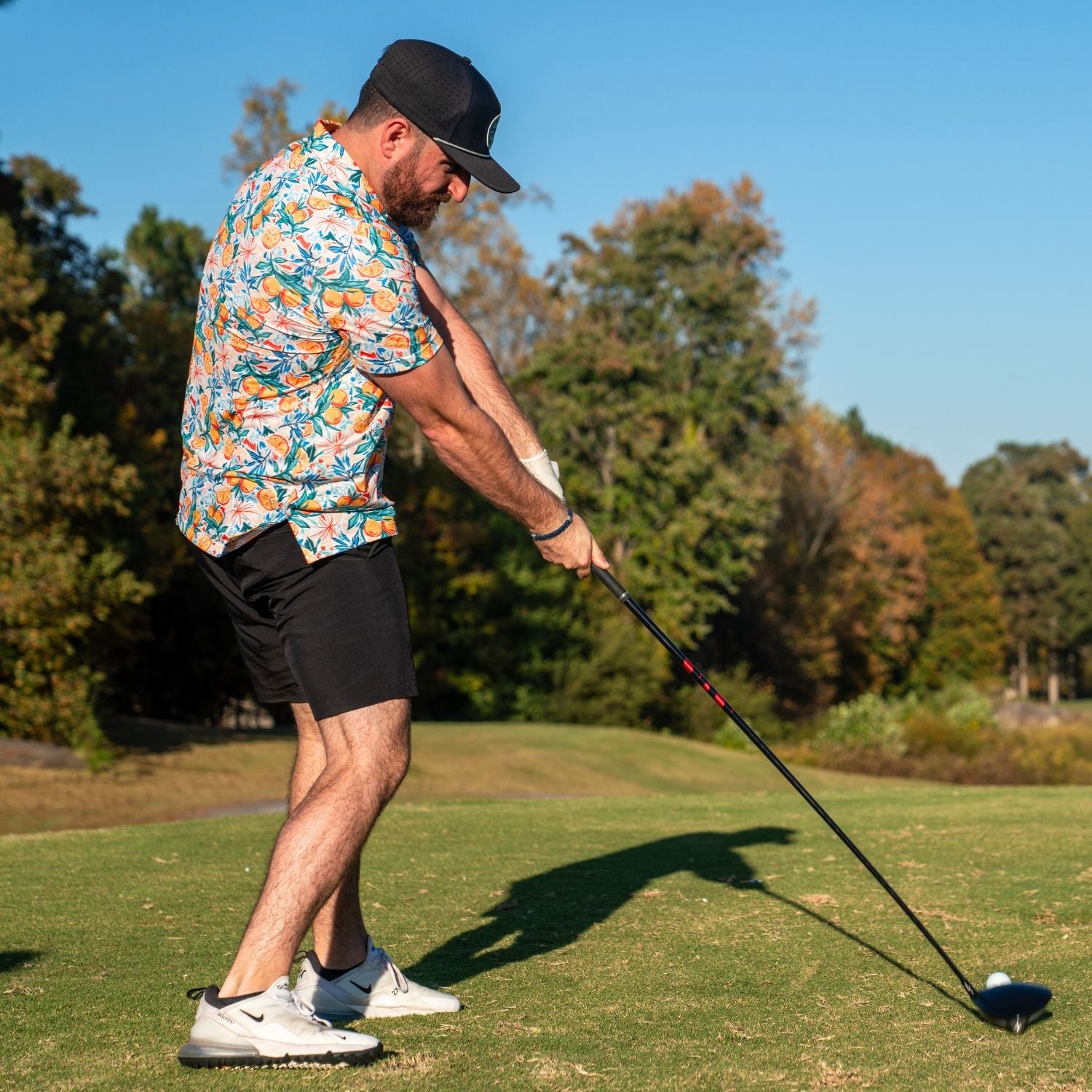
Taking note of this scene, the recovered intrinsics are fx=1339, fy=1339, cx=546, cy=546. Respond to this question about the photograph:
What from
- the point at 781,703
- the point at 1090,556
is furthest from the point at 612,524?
the point at 1090,556

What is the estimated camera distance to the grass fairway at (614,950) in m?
2.88

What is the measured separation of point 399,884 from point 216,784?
1105 centimetres

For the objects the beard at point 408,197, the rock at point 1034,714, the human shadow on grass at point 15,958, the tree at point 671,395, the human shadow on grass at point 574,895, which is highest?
the tree at point 671,395

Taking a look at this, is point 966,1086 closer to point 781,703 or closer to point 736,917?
point 736,917

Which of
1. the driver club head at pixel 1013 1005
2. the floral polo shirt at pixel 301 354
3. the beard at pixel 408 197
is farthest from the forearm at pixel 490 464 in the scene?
the driver club head at pixel 1013 1005

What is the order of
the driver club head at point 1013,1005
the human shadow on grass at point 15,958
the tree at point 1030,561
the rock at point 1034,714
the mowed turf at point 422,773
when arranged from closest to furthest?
1. the driver club head at point 1013,1005
2. the human shadow on grass at point 15,958
3. the mowed turf at point 422,773
4. the rock at point 1034,714
5. the tree at point 1030,561

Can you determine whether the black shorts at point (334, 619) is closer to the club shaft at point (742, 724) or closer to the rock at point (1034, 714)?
the club shaft at point (742, 724)

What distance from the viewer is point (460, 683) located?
3150cm

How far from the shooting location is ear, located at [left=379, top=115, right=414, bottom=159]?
307 centimetres

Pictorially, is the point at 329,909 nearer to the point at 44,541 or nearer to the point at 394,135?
the point at 394,135

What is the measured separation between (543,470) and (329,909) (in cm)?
129

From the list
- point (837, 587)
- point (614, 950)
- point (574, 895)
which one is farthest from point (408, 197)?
point (837, 587)

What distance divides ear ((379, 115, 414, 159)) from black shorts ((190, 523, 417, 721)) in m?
0.90

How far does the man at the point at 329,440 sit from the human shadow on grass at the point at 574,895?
2.92ft
